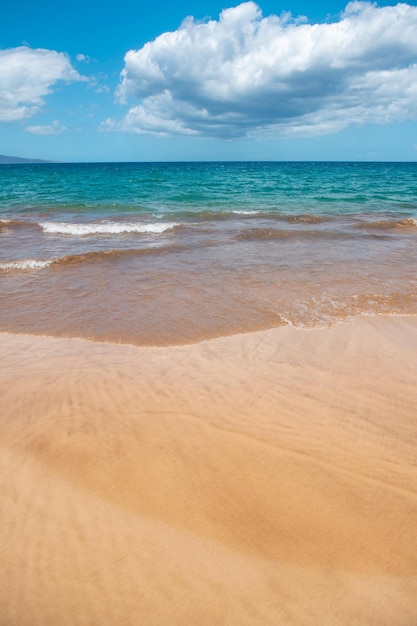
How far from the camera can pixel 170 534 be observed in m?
2.61

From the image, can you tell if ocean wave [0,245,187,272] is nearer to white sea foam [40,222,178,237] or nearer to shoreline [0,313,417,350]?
white sea foam [40,222,178,237]

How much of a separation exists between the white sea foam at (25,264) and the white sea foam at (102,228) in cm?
462

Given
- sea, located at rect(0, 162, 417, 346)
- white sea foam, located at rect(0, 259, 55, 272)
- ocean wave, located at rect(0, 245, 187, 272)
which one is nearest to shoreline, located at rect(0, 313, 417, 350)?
sea, located at rect(0, 162, 417, 346)

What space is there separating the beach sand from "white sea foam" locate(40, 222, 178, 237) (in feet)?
36.1

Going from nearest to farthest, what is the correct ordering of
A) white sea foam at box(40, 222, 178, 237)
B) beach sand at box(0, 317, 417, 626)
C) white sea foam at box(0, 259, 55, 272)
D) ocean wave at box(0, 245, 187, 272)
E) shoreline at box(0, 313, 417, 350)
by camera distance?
beach sand at box(0, 317, 417, 626)
shoreline at box(0, 313, 417, 350)
white sea foam at box(0, 259, 55, 272)
ocean wave at box(0, 245, 187, 272)
white sea foam at box(40, 222, 178, 237)

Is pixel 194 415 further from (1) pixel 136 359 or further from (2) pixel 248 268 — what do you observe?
(2) pixel 248 268

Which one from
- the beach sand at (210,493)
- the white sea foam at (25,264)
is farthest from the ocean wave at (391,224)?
the beach sand at (210,493)

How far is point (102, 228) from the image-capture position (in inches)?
618

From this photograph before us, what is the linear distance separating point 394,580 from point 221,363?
2924 millimetres

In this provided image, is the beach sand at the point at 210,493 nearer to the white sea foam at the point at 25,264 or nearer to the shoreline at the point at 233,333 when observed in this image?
the shoreline at the point at 233,333

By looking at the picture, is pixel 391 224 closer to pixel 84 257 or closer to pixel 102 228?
pixel 102 228

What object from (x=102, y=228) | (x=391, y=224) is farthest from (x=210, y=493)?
(x=391, y=224)

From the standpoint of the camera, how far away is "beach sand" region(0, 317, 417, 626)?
7.32 ft

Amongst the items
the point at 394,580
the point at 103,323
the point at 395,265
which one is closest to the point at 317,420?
the point at 394,580
